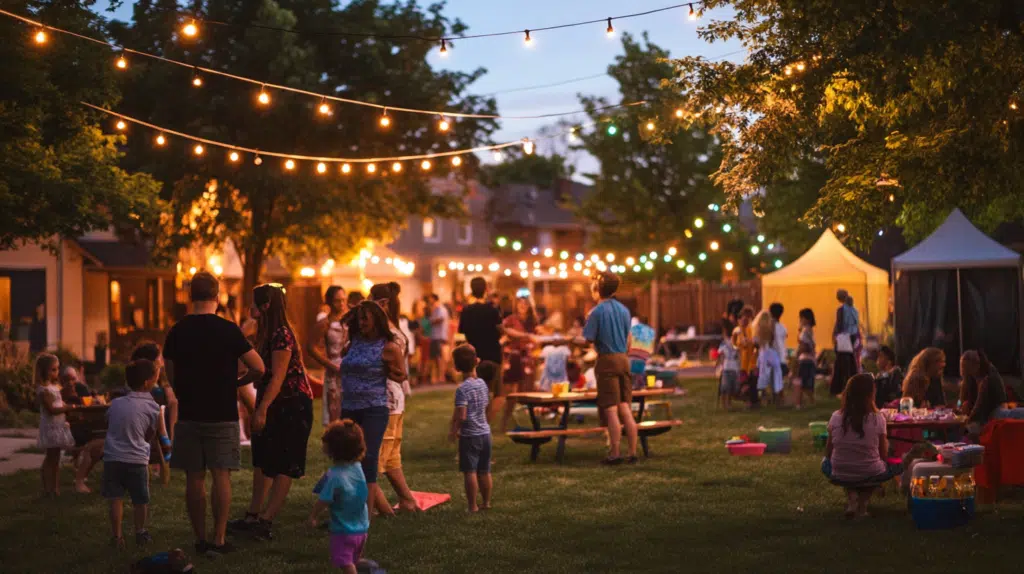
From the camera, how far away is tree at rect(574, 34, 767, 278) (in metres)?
44.9

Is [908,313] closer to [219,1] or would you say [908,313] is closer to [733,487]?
[733,487]

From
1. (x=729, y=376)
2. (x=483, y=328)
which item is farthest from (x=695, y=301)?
(x=483, y=328)

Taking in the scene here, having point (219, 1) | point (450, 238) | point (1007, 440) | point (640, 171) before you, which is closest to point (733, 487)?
point (1007, 440)

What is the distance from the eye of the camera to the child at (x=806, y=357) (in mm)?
19391

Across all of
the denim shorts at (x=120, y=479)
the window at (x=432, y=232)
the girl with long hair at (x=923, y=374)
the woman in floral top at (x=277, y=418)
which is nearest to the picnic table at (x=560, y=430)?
the girl with long hair at (x=923, y=374)

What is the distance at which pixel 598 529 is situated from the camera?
8922 millimetres

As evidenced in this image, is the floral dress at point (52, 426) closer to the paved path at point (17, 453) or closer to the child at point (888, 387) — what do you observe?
the paved path at point (17, 453)

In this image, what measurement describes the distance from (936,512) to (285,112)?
1900cm

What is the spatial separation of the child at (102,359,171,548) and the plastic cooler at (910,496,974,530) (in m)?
5.29

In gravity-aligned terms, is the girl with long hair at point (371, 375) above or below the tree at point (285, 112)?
below

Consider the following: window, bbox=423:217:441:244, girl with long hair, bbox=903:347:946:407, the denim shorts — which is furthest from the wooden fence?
the denim shorts

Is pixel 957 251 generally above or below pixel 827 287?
above

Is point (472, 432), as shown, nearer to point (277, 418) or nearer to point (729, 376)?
point (277, 418)

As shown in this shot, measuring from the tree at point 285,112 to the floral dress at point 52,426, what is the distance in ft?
46.0
